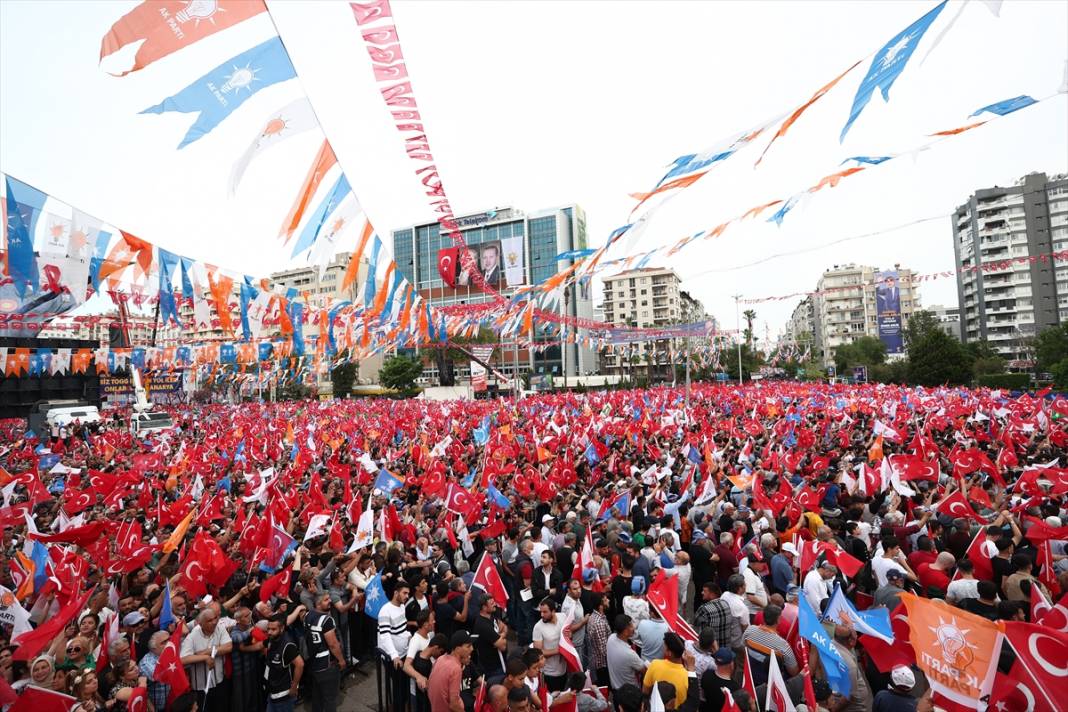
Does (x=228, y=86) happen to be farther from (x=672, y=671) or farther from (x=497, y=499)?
(x=672, y=671)

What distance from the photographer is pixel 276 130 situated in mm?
9289

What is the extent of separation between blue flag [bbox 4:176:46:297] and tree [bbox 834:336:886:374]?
69697 mm

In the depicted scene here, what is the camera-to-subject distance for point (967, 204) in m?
82.3

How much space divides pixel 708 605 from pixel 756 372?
78167 mm

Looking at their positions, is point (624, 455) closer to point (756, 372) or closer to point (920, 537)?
point (920, 537)

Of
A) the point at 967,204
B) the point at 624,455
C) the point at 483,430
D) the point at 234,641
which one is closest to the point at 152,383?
the point at 483,430

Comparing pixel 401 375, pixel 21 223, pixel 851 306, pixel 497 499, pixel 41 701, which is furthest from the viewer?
pixel 851 306

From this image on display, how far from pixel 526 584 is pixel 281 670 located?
2.86 metres

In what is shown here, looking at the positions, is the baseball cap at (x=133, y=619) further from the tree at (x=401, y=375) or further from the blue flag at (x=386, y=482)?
the tree at (x=401, y=375)

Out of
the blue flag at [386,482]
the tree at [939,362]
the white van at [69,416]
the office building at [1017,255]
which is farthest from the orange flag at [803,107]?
the office building at [1017,255]

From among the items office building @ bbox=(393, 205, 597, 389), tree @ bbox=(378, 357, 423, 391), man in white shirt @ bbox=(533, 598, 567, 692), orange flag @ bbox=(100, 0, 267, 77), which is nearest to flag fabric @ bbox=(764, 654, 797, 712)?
man in white shirt @ bbox=(533, 598, 567, 692)

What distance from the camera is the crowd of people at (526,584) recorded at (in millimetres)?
4586

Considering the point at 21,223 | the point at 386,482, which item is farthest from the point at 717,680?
the point at 21,223

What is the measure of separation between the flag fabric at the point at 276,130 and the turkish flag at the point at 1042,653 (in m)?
10.6
